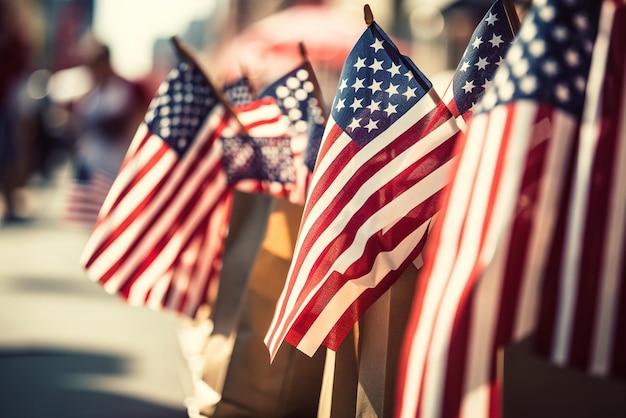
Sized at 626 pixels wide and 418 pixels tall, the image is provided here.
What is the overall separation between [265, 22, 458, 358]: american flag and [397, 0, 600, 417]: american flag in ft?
2.14

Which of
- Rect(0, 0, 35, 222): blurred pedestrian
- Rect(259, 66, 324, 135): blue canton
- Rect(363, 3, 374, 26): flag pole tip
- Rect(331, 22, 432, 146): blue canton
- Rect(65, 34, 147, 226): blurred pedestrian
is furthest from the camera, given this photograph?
Rect(0, 0, 35, 222): blurred pedestrian

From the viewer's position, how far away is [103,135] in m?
9.77

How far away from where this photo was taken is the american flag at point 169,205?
541 cm

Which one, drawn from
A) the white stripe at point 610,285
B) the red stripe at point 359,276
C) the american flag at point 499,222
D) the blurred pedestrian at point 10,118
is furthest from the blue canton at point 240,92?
the blurred pedestrian at point 10,118

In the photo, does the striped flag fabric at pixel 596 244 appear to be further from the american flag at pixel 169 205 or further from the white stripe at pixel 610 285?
the american flag at pixel 169 205

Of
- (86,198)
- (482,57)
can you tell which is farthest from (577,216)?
(86,198)

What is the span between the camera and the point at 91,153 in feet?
29.9

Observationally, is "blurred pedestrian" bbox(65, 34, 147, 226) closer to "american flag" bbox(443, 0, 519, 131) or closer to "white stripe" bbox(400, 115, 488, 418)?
"american flag" bbox(443, 0, 519, 131)

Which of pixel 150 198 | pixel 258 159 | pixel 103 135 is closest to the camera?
pixel 258 159

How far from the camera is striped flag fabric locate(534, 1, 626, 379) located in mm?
2582

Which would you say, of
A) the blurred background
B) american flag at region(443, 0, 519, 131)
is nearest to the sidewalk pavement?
the blurred background

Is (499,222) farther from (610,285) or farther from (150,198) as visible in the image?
(150,198)

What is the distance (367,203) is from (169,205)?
2.24 meters

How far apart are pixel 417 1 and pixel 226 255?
19.0 meters
